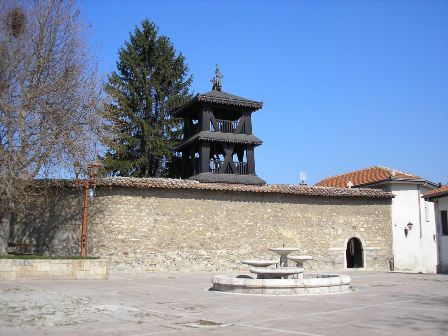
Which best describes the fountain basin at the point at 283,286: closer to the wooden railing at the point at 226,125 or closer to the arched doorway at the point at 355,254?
the arched doorway at the point at 355,254

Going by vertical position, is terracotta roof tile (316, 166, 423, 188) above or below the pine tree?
below

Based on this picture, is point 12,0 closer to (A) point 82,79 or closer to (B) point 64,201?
(A) point 82,79

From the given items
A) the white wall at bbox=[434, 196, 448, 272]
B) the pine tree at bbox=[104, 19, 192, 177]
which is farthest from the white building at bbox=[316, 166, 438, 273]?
the pine tree at bbox=[104, 19, 192, 177]

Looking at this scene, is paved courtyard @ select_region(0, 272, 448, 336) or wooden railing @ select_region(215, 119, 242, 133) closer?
paved courtyard @ select_region(0, 272, 448, 336)

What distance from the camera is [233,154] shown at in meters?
28.5

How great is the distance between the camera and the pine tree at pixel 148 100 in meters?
30.7

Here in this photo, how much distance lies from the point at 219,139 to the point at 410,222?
11632mm

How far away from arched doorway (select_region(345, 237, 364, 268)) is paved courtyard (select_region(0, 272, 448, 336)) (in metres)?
13.4

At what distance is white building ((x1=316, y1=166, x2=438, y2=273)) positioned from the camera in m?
25.4

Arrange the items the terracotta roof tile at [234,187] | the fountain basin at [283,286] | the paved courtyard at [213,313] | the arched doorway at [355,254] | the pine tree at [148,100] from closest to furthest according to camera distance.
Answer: the paved courtyard at [213,313]
the fountain basin at [283,286]
the terracotta roof tile at [234,187]
the arched doorway at [355,254]
the pine tree at [148,100]

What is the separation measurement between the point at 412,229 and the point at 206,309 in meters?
20.8

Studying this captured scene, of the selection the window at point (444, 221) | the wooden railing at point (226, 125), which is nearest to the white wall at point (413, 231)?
the window at point (444, 221)

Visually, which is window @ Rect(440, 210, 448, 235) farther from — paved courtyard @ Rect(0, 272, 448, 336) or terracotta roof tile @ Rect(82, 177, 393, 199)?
paved courtyard @ Rect(0, 272, 448, 336)

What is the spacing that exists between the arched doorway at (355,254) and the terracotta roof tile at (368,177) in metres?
4.19
